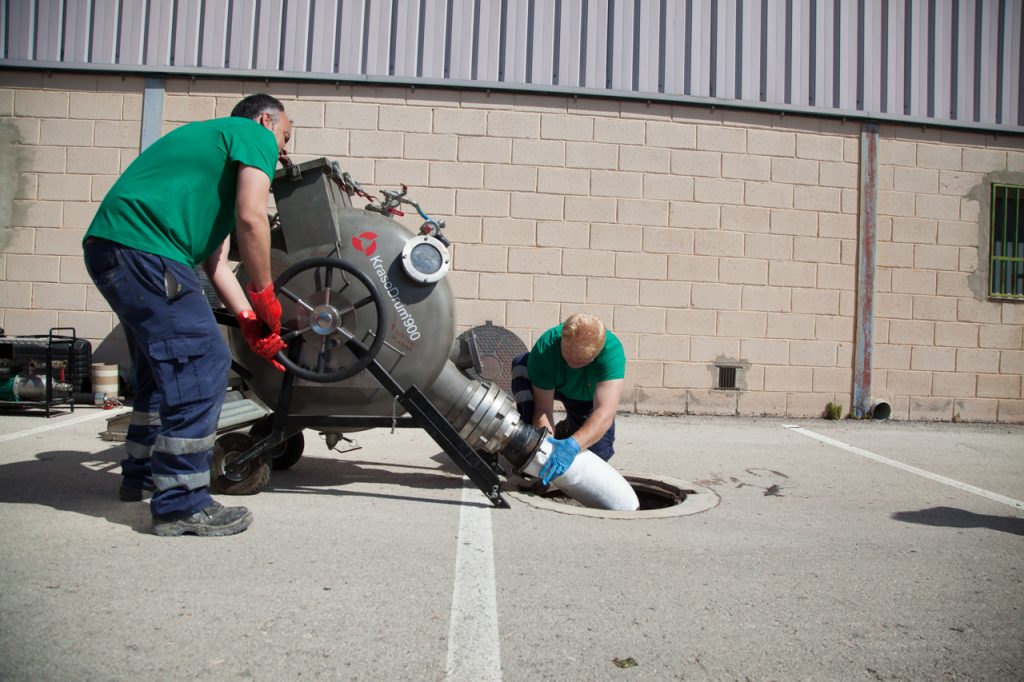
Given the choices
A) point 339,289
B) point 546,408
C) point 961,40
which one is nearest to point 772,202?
point 961,40

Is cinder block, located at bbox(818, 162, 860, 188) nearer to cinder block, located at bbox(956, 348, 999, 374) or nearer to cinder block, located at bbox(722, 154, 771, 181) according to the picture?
cinder block, located at bbox(722, 154, 771, 181)

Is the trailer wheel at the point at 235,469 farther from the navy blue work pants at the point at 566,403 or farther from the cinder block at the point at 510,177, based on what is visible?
the cinder block at the point at 510,177

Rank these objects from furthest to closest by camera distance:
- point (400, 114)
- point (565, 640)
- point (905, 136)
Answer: point (905, 136) → point (400, 114) → point (565, 640)

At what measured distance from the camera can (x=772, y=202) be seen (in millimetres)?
6992

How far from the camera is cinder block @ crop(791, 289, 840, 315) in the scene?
6988 mm

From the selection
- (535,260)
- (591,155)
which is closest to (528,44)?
(591,155)

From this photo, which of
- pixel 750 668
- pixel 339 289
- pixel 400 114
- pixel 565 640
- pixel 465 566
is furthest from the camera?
pixel 400 114

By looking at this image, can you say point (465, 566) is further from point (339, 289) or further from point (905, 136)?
point (905, 136)

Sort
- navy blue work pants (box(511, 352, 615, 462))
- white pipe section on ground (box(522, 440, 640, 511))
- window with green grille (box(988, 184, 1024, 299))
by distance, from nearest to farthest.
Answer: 1. white pipe section on ground (box(522, 440, 640, 511))
2. navy blue work pants (box(511, 352, 615, 462))
3. window with green grille (box(988, 184, 1024, 299))

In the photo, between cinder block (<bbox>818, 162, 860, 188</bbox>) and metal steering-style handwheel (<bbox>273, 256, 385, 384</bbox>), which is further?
cinder block (<bbox>818, 162, 860, 188</bbox>)

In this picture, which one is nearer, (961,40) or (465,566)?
(465,566)

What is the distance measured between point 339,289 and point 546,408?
1382 millimetres

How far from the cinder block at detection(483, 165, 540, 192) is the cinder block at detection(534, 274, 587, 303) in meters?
0.94

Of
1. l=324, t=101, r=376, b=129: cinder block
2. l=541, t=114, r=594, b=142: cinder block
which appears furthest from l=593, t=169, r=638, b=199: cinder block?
l=324, t=101, r=376, b=129: cinder block
